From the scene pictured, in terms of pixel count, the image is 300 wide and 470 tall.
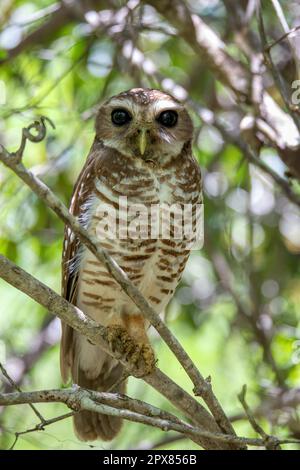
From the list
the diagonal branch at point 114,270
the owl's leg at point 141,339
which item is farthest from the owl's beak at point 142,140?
the diagonal branch at point 114,270

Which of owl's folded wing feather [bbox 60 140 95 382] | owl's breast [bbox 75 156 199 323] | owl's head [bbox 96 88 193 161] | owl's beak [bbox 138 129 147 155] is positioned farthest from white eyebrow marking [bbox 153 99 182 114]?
owl's folded wing feather [bbox 60 140 95 382]

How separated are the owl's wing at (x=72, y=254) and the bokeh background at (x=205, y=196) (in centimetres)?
46

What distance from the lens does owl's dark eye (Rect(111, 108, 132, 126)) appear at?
363cm

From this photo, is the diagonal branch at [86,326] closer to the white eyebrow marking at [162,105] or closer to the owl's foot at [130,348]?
the owl's foot at [130,348]

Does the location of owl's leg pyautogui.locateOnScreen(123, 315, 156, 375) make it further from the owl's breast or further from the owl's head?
the owl's head

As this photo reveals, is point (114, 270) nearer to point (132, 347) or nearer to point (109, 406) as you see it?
point (109, 406)

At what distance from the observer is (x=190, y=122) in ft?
12.4

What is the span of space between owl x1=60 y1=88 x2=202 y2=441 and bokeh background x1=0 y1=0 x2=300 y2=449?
0.45m

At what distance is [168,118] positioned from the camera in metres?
3.67

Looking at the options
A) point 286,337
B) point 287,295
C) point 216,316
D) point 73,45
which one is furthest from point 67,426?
point 73,45

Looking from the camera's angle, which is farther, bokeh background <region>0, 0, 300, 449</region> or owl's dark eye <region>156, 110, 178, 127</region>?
bokeh background <region>0, 0, 300, 449</region>

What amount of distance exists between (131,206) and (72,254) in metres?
0.42

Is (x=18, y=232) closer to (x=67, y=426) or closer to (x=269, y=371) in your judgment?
(x=67, y=426)
